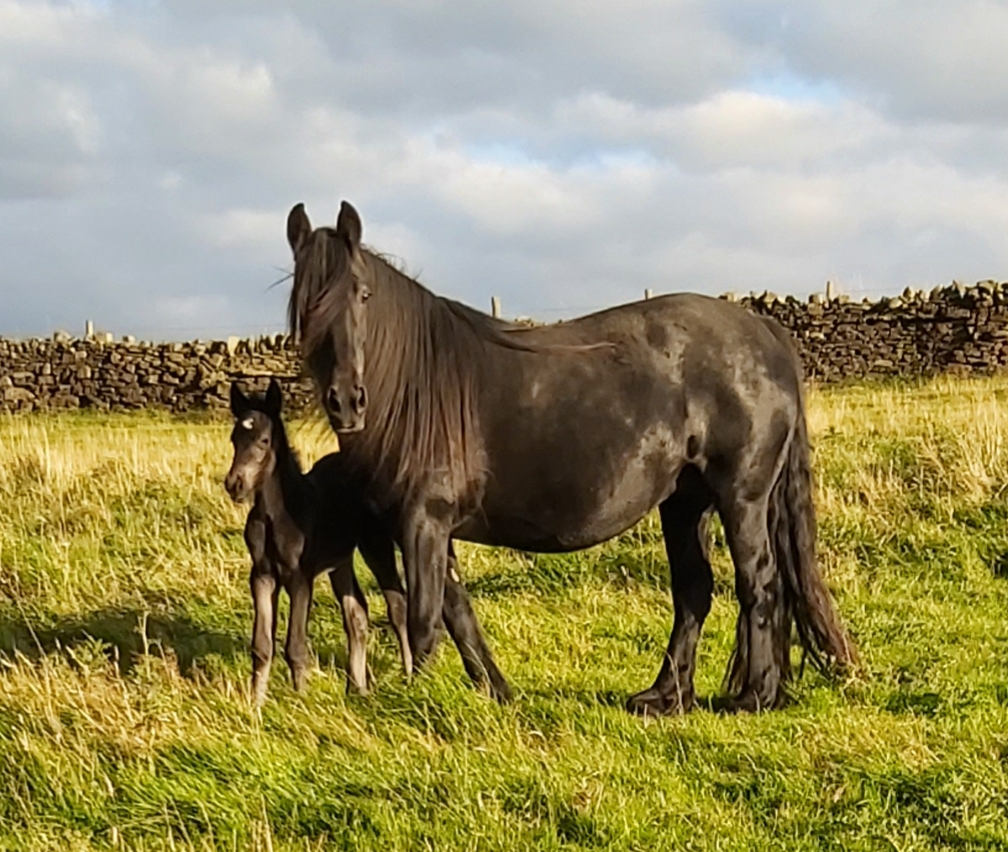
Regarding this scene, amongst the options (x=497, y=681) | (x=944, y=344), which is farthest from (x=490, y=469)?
(x=944, y=344)

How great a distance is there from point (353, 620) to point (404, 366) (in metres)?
1.52

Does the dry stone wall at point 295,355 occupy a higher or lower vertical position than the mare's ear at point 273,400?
higher

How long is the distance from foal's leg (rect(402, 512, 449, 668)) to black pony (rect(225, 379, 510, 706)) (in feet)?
1.35

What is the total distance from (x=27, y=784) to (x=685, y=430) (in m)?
3.34

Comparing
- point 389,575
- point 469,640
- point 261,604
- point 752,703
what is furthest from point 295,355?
point 752,703

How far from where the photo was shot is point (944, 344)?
21.9 metres

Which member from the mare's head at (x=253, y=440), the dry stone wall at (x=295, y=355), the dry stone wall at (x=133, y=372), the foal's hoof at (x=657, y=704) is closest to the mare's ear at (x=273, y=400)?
the mare's head at (x=253, y=440)

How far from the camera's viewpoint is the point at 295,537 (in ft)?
20.4

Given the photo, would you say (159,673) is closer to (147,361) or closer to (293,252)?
(293,252)

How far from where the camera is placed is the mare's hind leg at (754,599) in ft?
20.1

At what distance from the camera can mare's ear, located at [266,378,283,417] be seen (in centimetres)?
619

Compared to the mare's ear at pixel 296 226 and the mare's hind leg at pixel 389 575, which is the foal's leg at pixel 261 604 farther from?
the mare's ear at pixel 296 226

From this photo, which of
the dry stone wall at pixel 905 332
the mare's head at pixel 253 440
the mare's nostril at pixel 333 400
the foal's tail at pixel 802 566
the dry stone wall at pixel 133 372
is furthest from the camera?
the dry stone wall at pixel 133 372

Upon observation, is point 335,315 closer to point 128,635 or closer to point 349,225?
point 349,225
